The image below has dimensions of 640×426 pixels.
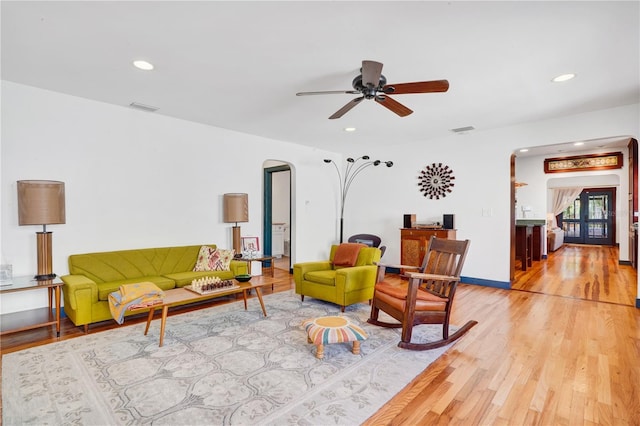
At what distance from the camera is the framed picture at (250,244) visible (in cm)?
521

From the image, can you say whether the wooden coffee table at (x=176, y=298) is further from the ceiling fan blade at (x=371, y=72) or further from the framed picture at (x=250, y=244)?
the ceiling fan blade at (x=371, y=72)

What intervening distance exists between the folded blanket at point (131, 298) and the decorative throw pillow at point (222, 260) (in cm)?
125

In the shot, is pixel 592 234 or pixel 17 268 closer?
pixel 17 268

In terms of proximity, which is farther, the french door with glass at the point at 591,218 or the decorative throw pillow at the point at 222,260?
the french door with glass at the point at 591,218

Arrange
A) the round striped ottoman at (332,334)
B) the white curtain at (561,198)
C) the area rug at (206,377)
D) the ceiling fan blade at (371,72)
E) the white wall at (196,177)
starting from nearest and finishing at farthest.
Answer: the area rug at (206,377)
the ceiling fan blade at (371,72)
the round striped ottoman at (332,334)
the white wall at (196,177)
the white curtain at (561,198)

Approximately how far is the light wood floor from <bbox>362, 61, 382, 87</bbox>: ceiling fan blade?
2351 mm

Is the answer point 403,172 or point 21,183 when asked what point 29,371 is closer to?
point 21,183

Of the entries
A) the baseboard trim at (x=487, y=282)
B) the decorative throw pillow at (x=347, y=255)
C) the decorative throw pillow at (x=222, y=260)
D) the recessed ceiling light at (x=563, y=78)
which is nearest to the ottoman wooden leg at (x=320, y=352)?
the decorative throw pillow at (x=347, y=255)

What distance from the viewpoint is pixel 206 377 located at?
2305 millimetres

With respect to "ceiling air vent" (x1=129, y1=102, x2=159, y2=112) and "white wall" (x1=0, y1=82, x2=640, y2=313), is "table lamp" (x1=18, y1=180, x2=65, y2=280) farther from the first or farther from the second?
"ceiling air vent" (x1=129, y1=102, x2=159, y2=112)

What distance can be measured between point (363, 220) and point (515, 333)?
3990 millimetres

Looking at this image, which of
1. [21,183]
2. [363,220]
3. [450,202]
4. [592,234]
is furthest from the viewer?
[592,234]

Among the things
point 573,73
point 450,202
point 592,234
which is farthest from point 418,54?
point 592,234

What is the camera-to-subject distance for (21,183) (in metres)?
3.03
